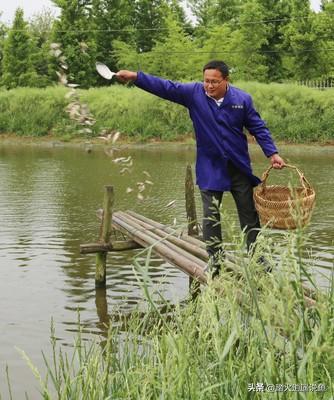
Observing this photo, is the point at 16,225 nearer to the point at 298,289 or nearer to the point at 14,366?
the point at 14,366

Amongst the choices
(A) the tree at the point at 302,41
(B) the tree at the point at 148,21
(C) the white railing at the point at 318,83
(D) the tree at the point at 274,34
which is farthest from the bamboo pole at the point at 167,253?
(B) the tree at the point at 148,21

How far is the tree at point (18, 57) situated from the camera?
32375 millimetres

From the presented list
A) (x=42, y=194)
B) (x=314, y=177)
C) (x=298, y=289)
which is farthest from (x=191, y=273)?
(x=314, y=177)

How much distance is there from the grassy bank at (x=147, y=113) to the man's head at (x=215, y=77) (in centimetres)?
2103

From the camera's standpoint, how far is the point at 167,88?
5.07m

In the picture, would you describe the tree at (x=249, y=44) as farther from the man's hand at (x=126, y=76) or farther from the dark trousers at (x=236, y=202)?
the man's hand at (x=126, y=76)

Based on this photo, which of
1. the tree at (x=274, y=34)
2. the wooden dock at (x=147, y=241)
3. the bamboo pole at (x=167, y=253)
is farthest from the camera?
the tree at (x=274, y=34)

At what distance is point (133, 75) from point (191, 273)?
1513 millimetres

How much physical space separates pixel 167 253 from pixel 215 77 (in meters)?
1.68

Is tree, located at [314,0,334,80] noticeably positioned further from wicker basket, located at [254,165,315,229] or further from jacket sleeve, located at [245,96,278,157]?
jacket sleeve, located at [245,96,278,157]

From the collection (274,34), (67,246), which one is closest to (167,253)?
(67,246)

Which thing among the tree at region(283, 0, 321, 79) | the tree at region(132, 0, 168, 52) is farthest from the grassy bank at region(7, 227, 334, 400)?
the tree at region(132, 0, 168, 52)

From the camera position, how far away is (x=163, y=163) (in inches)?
789

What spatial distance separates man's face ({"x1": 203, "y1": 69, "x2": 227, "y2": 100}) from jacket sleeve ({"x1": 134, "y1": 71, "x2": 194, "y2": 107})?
15cm
